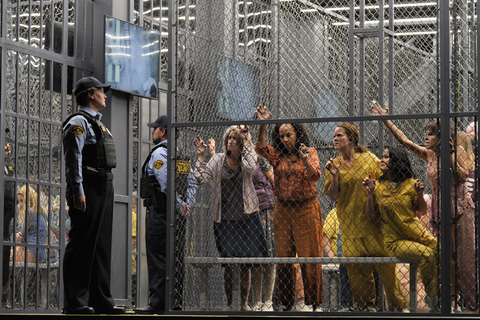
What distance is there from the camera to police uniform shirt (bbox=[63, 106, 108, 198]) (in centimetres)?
634

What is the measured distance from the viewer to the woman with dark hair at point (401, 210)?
6332mm

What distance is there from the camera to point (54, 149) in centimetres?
858

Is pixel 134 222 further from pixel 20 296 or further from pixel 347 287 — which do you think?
pixel 347 287

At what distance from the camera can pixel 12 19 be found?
8125mm

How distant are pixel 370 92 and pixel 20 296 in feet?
20.1

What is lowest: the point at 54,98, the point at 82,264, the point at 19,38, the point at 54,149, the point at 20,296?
the point at 20,296

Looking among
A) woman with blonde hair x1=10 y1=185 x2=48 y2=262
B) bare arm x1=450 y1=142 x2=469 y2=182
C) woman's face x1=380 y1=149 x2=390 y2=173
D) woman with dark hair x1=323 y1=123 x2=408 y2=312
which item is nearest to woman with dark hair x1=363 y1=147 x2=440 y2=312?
woman's face x1=380 y1=149 x2=390 y2=173

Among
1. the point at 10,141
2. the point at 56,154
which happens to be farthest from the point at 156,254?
the point at 10,141

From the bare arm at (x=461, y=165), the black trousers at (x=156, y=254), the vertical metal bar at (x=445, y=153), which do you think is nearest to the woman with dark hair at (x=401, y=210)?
the bare arm at (x=461, y=165)

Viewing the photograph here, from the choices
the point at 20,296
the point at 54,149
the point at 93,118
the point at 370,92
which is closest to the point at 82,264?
the point at 93,118

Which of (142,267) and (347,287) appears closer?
(347,287)

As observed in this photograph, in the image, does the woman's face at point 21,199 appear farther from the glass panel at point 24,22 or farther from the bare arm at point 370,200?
the bare arm at point 370,200

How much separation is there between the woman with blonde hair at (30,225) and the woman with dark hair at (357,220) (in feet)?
10.8

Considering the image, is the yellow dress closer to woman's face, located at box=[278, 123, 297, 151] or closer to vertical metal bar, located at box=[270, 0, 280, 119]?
woman's face, located at box=[278, 123, 297, 151]
